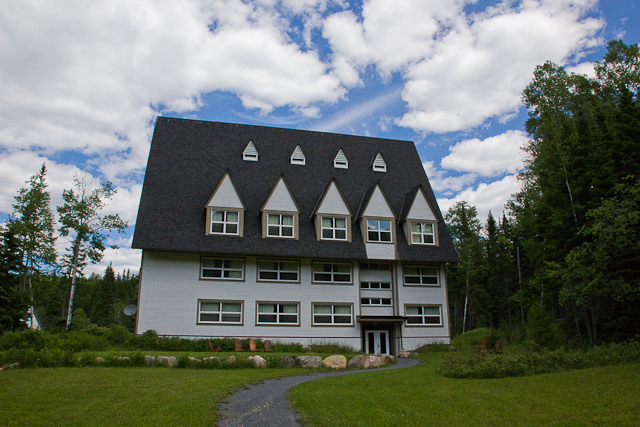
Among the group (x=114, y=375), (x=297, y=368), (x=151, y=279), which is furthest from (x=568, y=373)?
(x=151, y=279)

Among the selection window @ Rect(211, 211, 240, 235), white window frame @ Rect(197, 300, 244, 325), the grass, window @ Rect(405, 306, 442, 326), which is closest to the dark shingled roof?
window @ Rect(211, 211, 240, 235)

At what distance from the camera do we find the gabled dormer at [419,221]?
33.1m

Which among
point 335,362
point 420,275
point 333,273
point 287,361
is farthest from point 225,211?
point 420,275

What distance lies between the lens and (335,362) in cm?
2034

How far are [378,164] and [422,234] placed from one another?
766cm

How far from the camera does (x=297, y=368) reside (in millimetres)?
19500

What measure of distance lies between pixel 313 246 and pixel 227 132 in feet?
42.5

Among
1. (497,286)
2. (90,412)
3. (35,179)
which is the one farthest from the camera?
(497,286)

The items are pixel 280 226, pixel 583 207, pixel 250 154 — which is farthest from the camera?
pixel 250 154

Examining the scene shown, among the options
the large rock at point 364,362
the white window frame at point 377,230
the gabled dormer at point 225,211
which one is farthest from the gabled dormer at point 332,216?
the large rock at point 364,362

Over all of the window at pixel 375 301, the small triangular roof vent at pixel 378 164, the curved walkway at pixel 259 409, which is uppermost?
the small triangular roof vent at pixel 378 164

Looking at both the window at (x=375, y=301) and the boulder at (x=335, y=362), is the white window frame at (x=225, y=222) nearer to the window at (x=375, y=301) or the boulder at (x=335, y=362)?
the window at (x=375, y=301)

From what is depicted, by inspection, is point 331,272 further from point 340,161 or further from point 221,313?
point 340,161

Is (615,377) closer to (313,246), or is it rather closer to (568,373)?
(568,373)
